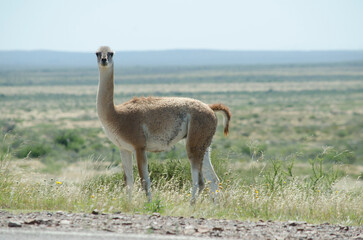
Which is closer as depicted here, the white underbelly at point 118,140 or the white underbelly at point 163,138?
the white underbelly at point 118,140

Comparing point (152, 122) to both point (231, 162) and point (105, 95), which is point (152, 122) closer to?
point (105, 95)

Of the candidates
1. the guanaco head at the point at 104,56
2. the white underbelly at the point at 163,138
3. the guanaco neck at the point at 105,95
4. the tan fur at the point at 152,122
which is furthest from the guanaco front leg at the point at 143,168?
the guanaco head at the point at 104,56

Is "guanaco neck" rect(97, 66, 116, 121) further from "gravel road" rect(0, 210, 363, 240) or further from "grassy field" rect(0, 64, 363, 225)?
"gravel road" rect(0, 210, 363, 240)

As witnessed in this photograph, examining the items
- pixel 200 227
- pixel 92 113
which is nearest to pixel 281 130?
pixel 92 113

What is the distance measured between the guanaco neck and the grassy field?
3.23ft

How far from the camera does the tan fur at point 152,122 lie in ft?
27.1

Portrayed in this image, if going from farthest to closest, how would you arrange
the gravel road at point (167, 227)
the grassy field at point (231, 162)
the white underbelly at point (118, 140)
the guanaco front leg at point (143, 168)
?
the white underbelly at point (118, 140) → the guanaco front leg at point (143, 168) → the grassy field at point (231, 162) → the gravel road at point (167, 227)

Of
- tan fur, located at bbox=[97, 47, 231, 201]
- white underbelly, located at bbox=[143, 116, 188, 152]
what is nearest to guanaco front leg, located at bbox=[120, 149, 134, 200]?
tan fur, located at bbox=[97, 47, 231, 201]

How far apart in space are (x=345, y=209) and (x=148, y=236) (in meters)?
3.31

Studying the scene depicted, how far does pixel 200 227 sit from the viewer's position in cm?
577

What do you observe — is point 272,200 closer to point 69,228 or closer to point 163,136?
point 163,136

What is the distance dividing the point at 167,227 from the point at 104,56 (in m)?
3.45

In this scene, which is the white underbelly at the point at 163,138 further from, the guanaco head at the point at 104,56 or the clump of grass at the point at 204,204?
the guanaco head at the point at 104,56

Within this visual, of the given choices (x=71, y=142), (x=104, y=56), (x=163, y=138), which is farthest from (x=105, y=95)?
(x=71, y=142)
